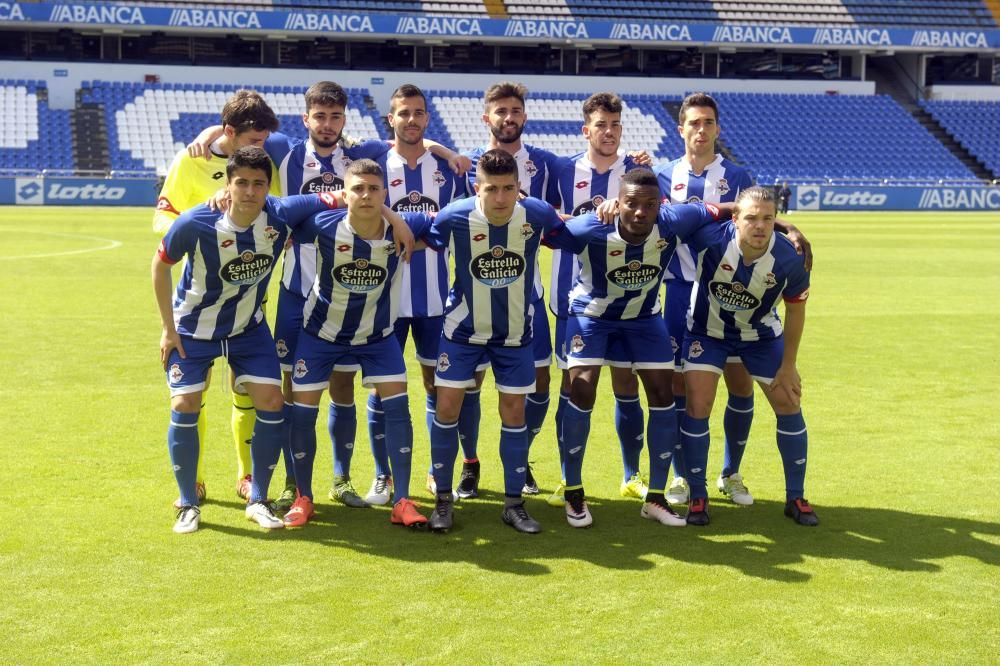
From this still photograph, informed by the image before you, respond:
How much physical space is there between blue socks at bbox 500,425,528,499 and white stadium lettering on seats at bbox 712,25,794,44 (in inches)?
1667

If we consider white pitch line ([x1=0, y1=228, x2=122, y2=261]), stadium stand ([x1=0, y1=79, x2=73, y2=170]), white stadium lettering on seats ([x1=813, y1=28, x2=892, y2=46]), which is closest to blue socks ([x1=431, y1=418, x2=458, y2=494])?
white pitch line ([x1=0, y1=228, x2=122, y2=261])

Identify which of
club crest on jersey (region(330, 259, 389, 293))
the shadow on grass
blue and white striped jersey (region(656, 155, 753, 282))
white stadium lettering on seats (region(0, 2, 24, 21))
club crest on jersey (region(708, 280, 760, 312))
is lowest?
the shadow on grass

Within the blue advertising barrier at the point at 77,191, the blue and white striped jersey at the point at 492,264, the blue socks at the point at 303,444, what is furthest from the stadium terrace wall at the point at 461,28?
the blue and white striped jersey at the point at 492,264

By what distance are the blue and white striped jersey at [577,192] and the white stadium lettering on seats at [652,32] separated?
1565 inches

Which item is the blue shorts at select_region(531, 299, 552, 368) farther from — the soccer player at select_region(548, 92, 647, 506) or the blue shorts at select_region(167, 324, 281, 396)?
the blue shorts at select_region(167, 324, 281, 396)

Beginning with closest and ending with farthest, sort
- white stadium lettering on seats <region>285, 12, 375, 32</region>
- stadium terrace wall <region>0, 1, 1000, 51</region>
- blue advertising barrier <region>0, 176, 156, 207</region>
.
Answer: blue advertising barrier <region>0, 176, 156, 207</region> < stadium terrace wall <region>0, 1, 1000, 51</region> < white stadium lettering on seats <region>285, 12, 375, 32</region>

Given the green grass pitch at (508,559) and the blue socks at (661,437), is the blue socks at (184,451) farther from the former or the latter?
the blue socks at (661,437)

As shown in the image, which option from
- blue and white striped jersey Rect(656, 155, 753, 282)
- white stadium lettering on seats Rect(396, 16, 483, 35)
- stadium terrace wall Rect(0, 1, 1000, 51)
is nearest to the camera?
blue and white striped jersey Rect(656, 155, 753, 282)

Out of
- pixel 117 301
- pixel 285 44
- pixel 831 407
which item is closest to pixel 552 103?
pixel 285 44

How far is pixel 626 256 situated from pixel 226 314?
6.57ft

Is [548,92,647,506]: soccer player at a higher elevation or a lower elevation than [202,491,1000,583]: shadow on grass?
higher

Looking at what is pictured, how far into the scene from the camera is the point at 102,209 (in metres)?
32.9

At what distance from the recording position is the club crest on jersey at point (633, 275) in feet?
18.8

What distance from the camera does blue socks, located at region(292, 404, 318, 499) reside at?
581cm
